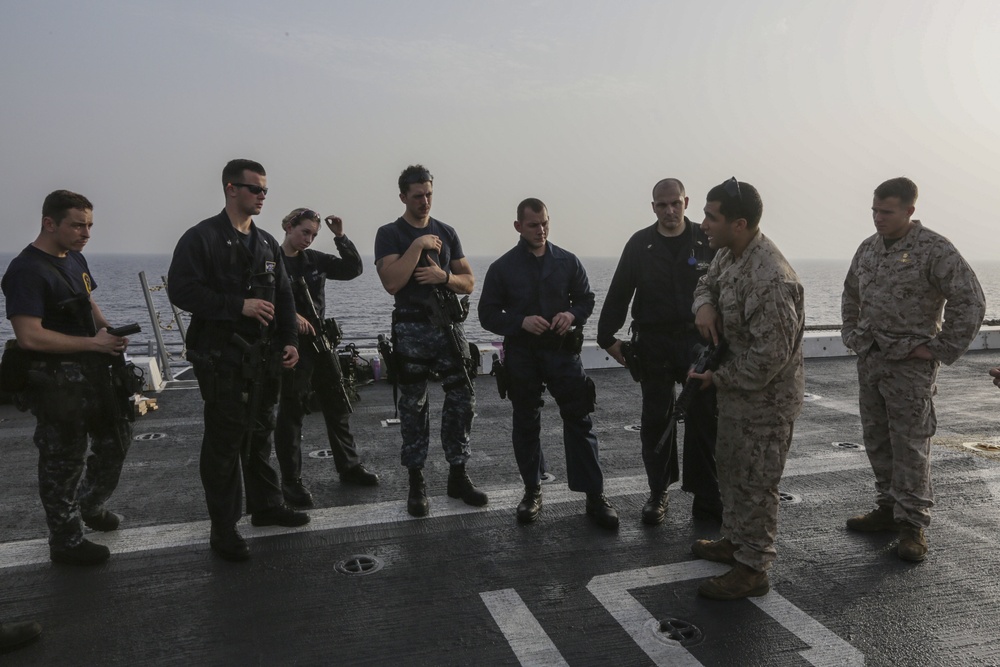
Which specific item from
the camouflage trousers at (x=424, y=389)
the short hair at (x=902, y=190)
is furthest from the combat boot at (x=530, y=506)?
the short hair at (x=902, y=190)

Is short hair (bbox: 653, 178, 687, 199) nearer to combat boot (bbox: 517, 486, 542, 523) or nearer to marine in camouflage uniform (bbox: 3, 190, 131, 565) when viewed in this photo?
combat boot (bbox: 517, 486, 542, 523)

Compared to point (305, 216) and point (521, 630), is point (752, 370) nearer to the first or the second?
point (521, 630)

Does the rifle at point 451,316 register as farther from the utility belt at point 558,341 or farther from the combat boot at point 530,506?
the combat boot at point 530,506

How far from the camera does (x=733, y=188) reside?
3.19 metres

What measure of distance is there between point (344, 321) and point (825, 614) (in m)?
45.5

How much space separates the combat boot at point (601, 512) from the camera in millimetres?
4031

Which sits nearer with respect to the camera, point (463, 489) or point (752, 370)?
point (752, 370)

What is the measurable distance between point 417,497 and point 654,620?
73.8 inches

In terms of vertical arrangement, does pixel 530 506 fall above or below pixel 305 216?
below

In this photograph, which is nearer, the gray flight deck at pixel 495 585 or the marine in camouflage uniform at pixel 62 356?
the gray flight deck at pixel 495 585

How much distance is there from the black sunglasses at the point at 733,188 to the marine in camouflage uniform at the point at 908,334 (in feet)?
4.09

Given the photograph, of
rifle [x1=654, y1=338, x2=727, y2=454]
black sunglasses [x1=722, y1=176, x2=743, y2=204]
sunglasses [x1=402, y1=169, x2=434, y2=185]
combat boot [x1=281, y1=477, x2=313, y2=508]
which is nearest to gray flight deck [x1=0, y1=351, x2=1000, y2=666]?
combat boot [x1=281, y1=477, x2=313, y2=508]

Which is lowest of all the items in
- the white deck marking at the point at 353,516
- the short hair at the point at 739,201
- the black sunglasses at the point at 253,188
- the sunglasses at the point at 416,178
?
the white deck marking at the point at 353,516

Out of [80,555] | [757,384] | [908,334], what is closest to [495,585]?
[757,384]
